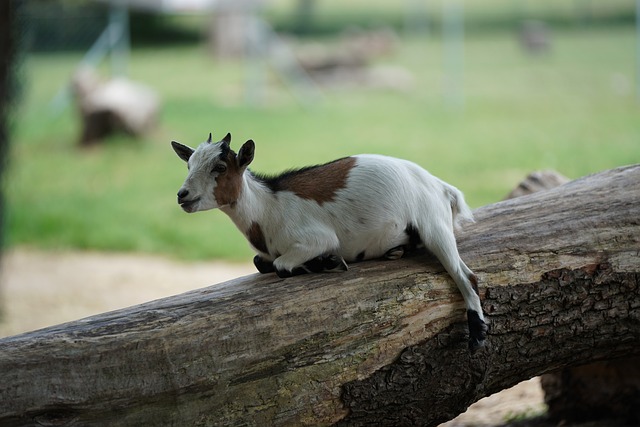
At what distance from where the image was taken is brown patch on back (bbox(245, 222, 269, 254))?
3.99m

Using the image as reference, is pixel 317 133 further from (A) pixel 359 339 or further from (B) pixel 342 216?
(A) pixel 359 339

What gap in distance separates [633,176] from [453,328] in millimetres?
1498

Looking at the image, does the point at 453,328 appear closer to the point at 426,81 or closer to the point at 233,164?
the point at 233,164

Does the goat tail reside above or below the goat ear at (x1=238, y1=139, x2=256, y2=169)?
below

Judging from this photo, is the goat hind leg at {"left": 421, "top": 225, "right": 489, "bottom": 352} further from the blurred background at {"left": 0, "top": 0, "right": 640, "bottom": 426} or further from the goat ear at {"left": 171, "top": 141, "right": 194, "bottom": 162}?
the blurred background at {"left": 0, "top": 0, "right": 640, "bottom": 426}

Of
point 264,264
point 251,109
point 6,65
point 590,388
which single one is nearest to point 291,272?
point 264,264

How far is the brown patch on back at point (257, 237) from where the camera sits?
13.1 ft

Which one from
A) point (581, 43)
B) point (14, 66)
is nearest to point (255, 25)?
point (581, 43)

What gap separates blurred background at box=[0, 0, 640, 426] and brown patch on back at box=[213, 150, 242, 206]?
3029 millimetres

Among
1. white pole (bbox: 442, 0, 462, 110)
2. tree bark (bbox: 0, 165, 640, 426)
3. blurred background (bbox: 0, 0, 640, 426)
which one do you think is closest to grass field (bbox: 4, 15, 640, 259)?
blurred background (bbox: 0, 0, 640, 426)

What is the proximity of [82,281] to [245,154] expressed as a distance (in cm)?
638

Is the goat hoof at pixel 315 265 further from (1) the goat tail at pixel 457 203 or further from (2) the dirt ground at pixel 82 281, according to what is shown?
(2) the dirt ground at pixel 82 281

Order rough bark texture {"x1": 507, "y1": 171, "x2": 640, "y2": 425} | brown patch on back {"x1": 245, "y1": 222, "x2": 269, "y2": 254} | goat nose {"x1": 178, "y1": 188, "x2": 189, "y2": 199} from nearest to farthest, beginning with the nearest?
goat nose {"x1": 178, "y1": 188, "x2": 189, "y2": 199} → brown patch on back {"x1": 245, "y1": 222, "x2": 269, "y2": 254} → rough bark texture {"x1": 507, "y1": 171, "x2": 640, "y2": 425}

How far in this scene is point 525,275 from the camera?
13.4 ft
